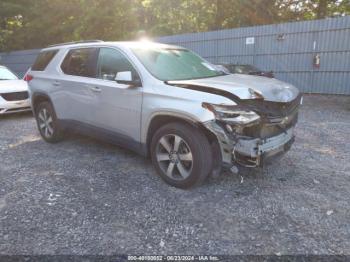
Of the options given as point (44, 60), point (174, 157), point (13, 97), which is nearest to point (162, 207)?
point (174, 157)

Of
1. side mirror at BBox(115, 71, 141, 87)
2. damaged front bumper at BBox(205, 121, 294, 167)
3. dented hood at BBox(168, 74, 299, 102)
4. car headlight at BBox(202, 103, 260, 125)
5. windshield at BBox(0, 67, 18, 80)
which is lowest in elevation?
damaged front bumper at BBox(205, 121, 294, 167)

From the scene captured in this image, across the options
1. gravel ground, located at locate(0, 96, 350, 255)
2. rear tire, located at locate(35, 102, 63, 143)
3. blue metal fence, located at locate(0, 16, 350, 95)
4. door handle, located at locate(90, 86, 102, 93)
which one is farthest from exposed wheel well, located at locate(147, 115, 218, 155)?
blue metal fence, located at locate(0, 16, 350, 95)

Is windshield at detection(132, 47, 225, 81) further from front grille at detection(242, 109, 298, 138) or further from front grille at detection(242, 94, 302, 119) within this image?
front grille at detection(242, 109, 298, 138)

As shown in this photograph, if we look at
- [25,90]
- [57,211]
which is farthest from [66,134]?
[25,90]

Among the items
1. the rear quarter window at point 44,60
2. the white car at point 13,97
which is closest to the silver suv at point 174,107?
the rear quarter window at point 44,60

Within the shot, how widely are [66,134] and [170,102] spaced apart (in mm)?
3027

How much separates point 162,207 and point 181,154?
0.66 metres

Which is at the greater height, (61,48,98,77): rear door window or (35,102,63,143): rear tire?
(61,48,98,77): rear door window

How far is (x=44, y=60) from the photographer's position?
5.48 meters

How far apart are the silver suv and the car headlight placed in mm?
10

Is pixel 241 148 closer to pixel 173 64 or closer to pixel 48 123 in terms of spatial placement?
pixel 173 64

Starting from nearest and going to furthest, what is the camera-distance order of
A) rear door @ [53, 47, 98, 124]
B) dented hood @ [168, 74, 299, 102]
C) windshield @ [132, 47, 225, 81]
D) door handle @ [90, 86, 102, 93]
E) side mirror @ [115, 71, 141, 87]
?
dented hood @ [168, 74, 299, 102] < side mirror @ [115, 71, 141, 87] < windshield @ [132, 47, 225, 81] < door handle @ [90, 86, 102, 93] < rear door @ [53, 47, 98, 124]

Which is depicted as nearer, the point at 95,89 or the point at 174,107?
the point at 174,107

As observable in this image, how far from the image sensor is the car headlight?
3.05m
